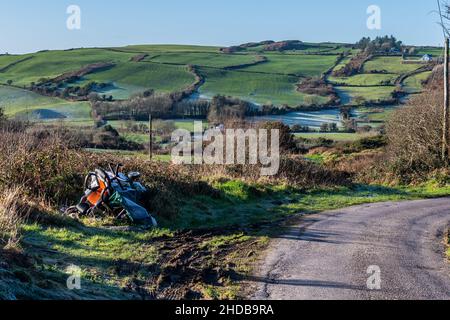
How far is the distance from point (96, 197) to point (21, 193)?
1.82 m

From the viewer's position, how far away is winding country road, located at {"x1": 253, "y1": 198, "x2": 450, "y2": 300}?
26.3 ft

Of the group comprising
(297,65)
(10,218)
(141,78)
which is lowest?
(10,218)

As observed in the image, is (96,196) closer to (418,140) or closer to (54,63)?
(418,140)

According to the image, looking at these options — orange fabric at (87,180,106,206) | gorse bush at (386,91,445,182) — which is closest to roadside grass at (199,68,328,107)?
gorse bush at (386,91,445,182)

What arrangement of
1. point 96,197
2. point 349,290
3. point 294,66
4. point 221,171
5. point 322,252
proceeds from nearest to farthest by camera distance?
point 349,290 < point 322,252 < point 96,197 < point 221,171 < point 294,66

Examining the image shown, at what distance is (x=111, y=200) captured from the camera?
12789 mm

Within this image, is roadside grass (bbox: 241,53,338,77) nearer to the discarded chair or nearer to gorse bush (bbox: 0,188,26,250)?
the discarded chair

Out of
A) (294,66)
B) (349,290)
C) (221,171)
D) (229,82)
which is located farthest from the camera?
(294,66)

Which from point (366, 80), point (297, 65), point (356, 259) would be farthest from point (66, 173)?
point (297, 65)

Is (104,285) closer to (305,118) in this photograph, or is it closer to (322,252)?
(322,252)

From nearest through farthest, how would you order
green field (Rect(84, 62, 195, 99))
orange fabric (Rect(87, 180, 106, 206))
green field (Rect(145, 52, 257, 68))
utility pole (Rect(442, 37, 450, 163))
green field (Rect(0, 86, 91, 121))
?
orange fabric (Rect(87, 180, 106, 206)) → utility pole (Rect(442, 37, 450, 163)) → green field (Rect(0, 86, 91, 121)) → green field (Rect(84, 62, 195, 99)) → green field (Rect(145, 52, 257, 68))

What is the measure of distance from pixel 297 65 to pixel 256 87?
1862 cm

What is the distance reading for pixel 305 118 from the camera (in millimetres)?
61500
